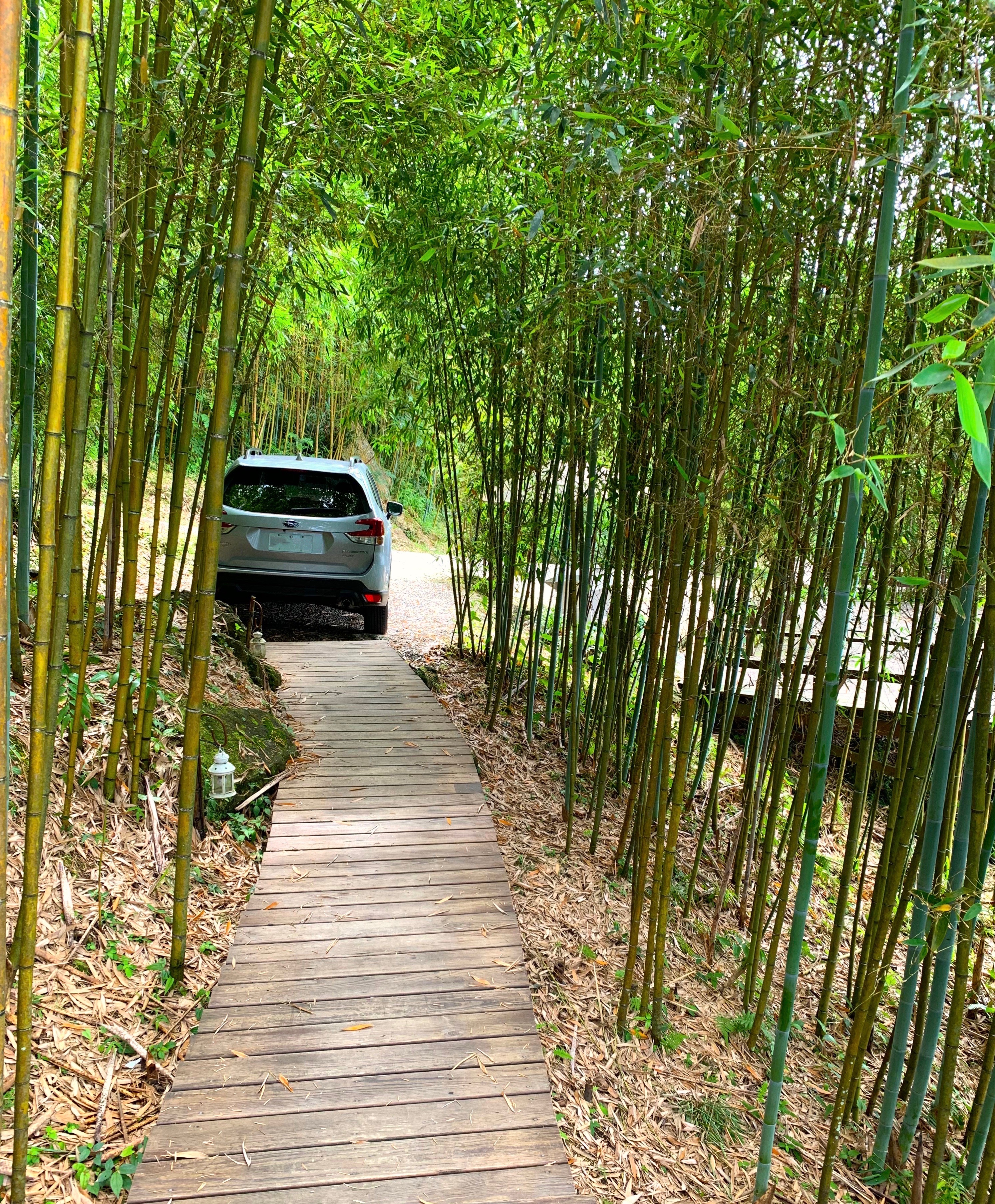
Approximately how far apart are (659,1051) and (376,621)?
3731 millimetres

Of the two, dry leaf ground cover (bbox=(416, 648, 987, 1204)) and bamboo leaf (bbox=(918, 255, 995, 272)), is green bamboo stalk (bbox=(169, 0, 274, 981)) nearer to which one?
dry leaf ground cover (bbox=(416, 648, 987, 1204))

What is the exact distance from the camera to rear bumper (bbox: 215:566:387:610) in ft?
15.7

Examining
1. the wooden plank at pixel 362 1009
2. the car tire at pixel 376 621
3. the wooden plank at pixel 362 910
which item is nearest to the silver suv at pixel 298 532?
the car tire at pixel 376 621

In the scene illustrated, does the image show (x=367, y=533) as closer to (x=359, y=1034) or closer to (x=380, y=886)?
(x=380, y=886)

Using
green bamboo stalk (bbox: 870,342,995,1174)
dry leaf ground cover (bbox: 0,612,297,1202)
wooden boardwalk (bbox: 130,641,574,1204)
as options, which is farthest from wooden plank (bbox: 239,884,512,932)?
A: green bamboo stalk (bbox: 870,342,995,1174)

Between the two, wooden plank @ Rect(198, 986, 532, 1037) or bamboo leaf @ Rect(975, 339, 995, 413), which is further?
wooden plank @ Rect(198, 986, 532, 1037)

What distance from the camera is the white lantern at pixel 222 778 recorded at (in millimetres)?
2670

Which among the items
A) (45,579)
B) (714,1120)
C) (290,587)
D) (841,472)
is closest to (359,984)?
(714,1120)

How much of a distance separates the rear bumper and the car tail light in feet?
0.84

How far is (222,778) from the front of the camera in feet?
8.81

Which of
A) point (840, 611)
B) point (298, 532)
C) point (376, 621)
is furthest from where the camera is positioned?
point (376, 621)

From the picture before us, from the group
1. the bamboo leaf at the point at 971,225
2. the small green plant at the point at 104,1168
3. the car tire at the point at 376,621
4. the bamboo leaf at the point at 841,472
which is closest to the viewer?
the bamboo leaf at the point at 971,225

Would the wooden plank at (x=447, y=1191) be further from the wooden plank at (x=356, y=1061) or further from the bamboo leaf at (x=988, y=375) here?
the bamboo leaf at (x=988, y=375)

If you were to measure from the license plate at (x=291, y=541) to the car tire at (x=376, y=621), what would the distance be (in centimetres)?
72
